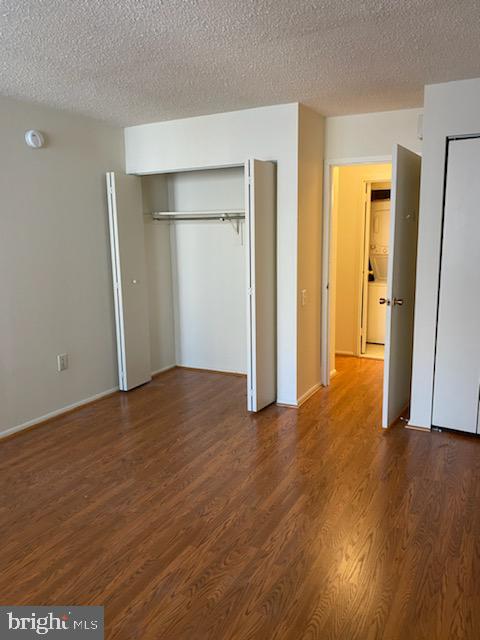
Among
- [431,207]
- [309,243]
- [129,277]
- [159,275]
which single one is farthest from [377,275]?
[129,277]

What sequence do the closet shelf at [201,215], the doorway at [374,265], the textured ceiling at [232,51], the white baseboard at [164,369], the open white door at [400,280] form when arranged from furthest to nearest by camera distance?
the white baseboard at [164,369] → the closet shelf at [201,215] → the doorway at [374,265] → the open white door at [400,280] → the textured ceiling at [232,51]

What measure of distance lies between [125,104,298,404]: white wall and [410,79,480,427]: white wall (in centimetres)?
99

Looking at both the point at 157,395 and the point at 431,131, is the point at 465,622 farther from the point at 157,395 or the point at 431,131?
the point at 157,395

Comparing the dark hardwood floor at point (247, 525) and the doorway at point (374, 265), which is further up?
the doorway at point (374, 265)

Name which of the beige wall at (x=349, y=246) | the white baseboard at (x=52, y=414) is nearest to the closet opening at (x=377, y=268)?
the beige wall at (x=349, y=246)

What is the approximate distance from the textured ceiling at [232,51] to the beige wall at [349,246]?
1.84 metres

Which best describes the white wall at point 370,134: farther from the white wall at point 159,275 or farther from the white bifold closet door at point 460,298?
the white wall at point 159,275

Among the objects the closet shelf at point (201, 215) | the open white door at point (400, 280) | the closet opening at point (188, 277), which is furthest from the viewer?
the closet shelf at point (201, 215)

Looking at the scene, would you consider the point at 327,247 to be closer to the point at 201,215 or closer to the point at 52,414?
the point at 201,215

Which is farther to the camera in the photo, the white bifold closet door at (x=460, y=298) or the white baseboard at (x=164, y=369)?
the white baseboard at (x=164, y=369)

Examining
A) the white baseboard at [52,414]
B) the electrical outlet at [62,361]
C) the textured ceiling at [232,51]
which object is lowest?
the white baseboard at [52,414]

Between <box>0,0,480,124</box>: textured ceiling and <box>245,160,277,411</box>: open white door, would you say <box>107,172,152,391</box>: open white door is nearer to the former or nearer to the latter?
<box>0,0,480,124</box>: textured ceiling

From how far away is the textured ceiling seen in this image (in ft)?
7.39

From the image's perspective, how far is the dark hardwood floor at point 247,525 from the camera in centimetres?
195
